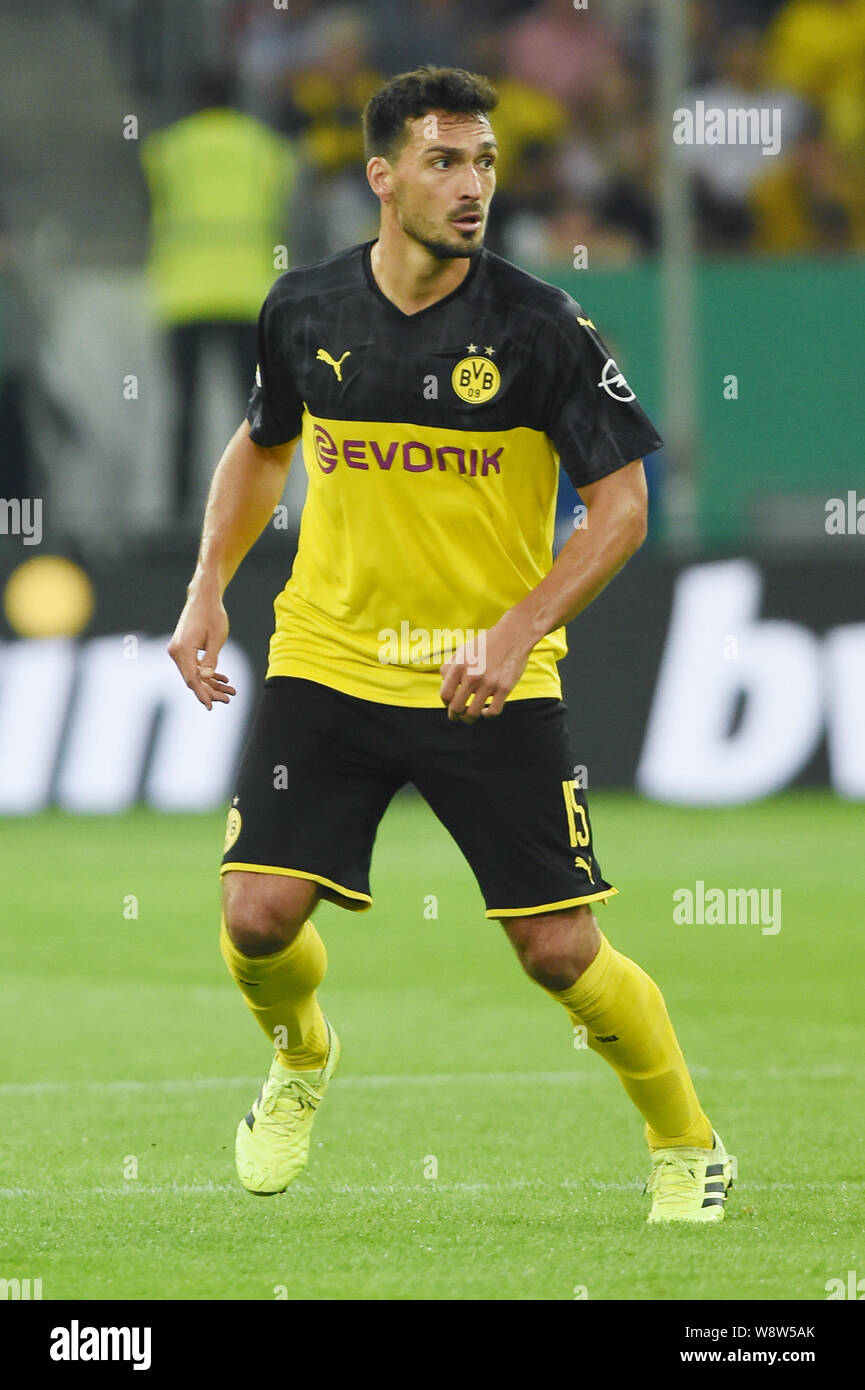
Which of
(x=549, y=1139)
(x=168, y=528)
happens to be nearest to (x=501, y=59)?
(x=168, y=528)

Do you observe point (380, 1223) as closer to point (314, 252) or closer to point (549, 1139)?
point (549, 1139)

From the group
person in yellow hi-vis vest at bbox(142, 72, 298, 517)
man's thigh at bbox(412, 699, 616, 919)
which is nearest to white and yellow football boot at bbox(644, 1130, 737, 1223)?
man's thigh at bbox(412, 699, 616, 919)

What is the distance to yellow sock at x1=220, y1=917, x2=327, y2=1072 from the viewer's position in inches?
198

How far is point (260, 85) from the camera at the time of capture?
16.3 metres

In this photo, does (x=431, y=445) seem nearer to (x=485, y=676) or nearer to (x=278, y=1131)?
(x=485, y=676)

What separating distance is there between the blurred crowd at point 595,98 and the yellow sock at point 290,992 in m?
10.4

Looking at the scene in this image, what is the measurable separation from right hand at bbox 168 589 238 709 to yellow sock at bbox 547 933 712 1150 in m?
0.98

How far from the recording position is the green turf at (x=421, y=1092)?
454cm

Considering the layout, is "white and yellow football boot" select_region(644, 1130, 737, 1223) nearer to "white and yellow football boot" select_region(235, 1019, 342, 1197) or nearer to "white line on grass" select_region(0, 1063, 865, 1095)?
"white and yellow football boot" select_region(235, 1019, 342, 1197)

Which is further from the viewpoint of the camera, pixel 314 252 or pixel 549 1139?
pixel 314 252

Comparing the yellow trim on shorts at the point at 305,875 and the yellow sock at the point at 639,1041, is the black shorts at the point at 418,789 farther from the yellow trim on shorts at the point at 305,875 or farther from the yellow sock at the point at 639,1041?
the yellow sock at the point at 639,1041

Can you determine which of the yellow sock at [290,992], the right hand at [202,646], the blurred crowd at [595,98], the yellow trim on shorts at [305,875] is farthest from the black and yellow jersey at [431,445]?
the blurred crowd at [595,98]

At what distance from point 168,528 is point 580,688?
3031 mm

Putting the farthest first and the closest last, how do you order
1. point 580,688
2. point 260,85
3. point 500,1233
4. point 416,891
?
1. point 260,85
2. point 580,688
3. point 416,891
4. point 500,1233
